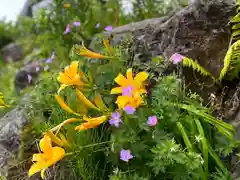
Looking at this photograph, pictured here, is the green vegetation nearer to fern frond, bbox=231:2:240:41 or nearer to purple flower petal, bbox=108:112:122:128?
purple flower petal, bbox=108:112:122:128

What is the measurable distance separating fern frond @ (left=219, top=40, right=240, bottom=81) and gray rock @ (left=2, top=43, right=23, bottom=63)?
6357mm

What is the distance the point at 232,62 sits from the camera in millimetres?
2676

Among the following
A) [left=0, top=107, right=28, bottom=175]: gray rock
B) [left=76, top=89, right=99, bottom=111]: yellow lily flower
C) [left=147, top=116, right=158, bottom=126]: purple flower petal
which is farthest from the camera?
[left=0, top=107, right=28, bottom=175]: gray rock

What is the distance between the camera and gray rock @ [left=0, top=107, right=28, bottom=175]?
2576 millimetres

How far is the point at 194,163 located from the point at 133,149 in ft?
0.91

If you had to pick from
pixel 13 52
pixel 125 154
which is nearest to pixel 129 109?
pixel 125 154

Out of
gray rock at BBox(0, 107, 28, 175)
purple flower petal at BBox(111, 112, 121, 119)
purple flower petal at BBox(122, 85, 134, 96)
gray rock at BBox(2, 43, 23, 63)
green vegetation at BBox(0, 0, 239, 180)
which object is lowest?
gray rock at BBox(2, 43, 23, 63)

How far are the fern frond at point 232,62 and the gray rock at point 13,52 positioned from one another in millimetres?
6357

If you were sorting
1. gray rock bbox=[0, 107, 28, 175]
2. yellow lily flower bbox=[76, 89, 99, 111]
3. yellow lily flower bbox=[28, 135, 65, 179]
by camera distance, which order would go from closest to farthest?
1. yellow lily flower bbox=[28, 135, 65, 179]
2. yellow lily flower bbox=[76, 89, 99, 111]
3. gray rock bbox=[0, 107, 28, 175]

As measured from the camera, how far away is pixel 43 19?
5.23 m

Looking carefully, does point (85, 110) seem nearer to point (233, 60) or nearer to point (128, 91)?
point (128, 91)

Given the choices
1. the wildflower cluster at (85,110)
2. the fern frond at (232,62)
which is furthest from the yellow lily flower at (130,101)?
the fern frond at (232,62)

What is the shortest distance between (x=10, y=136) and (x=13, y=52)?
6.42 meters

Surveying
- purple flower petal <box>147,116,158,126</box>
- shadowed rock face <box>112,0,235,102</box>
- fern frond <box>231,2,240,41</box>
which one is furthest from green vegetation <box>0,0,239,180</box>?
shadowed rock face <box>112,0,235,102</box>
